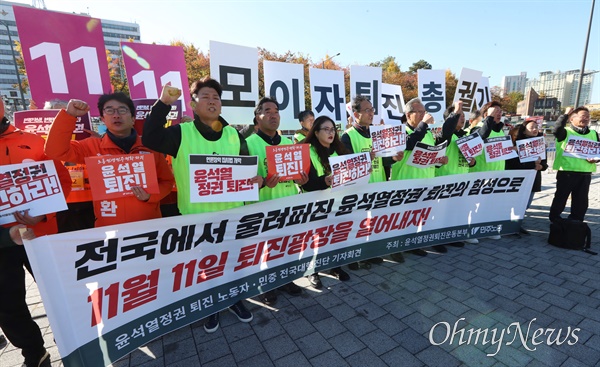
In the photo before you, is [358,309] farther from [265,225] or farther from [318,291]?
[265,225]

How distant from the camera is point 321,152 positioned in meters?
3.60

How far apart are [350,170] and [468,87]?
4.06 meters

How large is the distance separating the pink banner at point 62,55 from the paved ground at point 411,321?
2408 millimetres

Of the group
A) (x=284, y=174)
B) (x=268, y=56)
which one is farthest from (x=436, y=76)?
(x=268, y=56)

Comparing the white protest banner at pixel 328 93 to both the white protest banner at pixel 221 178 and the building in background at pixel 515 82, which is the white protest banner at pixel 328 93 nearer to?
the white protest banner at pixel 221 178

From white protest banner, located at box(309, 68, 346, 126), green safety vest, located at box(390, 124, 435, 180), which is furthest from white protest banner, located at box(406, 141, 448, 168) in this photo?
white protest banner, located at box(309, 68, 346, 126)

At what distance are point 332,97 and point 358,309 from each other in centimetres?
318

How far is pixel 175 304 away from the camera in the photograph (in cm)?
266

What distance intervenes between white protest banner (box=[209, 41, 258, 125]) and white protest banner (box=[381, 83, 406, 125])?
271cm

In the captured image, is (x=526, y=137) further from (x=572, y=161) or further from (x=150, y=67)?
(x=150, y=67)

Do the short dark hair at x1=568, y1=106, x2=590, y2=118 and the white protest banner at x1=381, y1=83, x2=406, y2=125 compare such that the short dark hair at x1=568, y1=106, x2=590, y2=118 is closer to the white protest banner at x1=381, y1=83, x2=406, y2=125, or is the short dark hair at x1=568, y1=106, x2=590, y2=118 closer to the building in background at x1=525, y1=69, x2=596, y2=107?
the white protest banner at x1=381, y1=83, x2=406, y2=125

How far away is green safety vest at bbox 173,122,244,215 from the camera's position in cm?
262

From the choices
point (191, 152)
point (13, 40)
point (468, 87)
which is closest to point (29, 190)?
point (191, 152)

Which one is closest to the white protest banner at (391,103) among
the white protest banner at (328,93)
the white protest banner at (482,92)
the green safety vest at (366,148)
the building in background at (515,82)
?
the white protest banner at (328,93)
